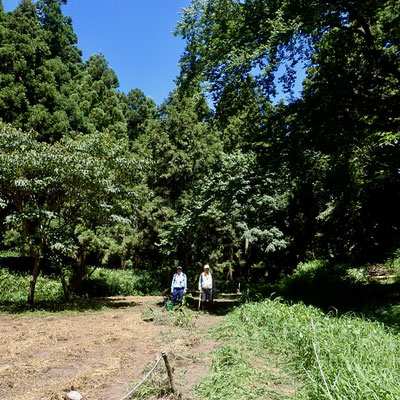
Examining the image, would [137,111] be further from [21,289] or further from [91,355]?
[91,355]

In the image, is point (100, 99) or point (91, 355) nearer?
point (91, 355)

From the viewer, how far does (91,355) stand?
5492 millimetres

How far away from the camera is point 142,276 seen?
18.9m

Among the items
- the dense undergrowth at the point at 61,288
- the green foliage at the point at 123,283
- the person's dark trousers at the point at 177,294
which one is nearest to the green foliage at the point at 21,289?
the dense undergrowth at the point at 61,288

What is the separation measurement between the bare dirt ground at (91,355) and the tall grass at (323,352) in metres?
0.61

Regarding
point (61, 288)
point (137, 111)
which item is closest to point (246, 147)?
point (61, 288)

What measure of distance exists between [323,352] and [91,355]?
12.8ft

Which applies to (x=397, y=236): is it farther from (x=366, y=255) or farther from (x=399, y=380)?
(x=399, y=380)

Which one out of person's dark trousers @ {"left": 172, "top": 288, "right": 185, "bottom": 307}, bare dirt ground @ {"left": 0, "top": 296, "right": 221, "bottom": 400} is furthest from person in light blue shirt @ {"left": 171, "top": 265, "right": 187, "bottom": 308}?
bare dirt ground @ {"left": 0, "top": 296, "right": 221, "bottom": 400}

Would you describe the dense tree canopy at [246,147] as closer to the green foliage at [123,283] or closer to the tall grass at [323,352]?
the green foliage at [123,283]

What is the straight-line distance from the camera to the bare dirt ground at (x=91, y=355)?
159 inches

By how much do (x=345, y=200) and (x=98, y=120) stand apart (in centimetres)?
2114

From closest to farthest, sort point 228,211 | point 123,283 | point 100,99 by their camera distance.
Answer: point 228,211 → point 123,283 → point 100,99

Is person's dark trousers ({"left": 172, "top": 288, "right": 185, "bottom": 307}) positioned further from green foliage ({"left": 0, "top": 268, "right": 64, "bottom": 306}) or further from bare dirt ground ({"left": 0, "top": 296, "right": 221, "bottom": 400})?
green foliage ({"left": 0, "top": 268, "right": 64, "bottom": 306})
